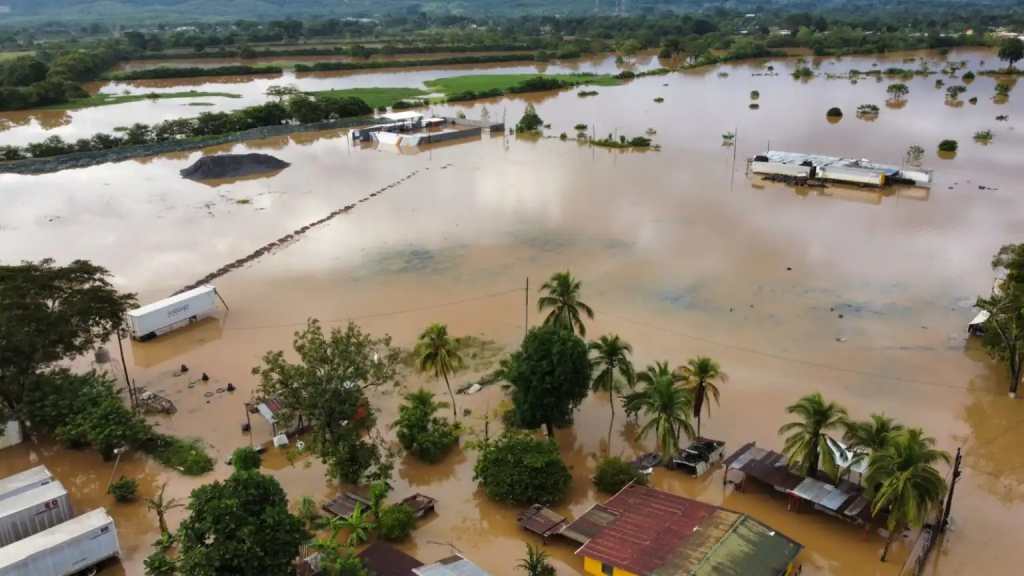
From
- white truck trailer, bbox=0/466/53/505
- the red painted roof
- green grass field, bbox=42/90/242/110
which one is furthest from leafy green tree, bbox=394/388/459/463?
green grass field, bbox=42/90/242/110

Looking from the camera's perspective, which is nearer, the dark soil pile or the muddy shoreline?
the dark soil pile

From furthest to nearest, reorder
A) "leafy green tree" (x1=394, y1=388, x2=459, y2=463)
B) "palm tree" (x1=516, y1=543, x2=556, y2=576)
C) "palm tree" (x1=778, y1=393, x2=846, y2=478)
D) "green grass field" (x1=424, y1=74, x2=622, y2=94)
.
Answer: "green grass field" (x1=424, y1=74, x2=622, y2=94) → "leafy green tree" (x1=394, y1=388, x2=459, y2=463) → "palm tree" (x1=778, y1=393, x2=846, y2=478) → "palm tree" (x1=516, y1=543, x2=556, y2=576)

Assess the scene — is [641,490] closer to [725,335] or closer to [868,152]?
[725,335]

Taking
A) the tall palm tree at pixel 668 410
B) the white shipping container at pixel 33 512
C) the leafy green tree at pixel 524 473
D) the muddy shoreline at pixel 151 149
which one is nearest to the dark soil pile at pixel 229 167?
the muddy shoreline at pixel 151 149

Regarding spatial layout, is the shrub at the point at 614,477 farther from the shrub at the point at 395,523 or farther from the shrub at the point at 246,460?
the shrub at the point at 246,460

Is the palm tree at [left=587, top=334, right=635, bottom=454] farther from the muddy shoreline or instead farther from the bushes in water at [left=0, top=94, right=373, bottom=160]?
the bushes in water at [left=0, top=94, right=373, bottom=160]

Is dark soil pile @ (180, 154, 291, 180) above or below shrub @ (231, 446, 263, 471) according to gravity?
above

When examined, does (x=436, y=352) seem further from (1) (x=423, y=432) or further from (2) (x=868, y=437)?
(2) (x=868, y=437)
